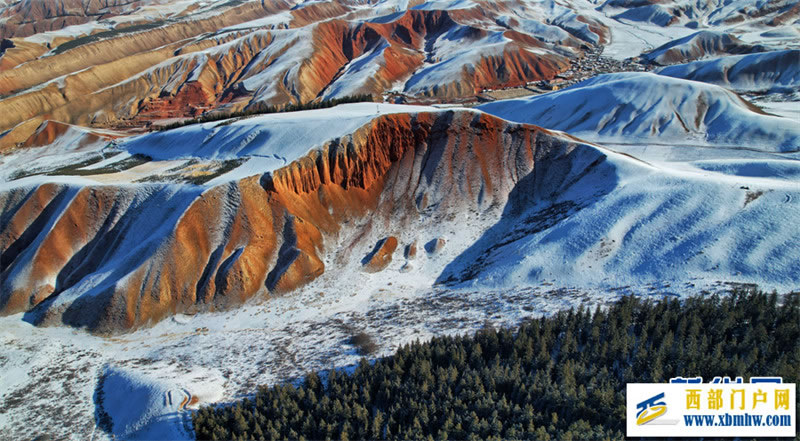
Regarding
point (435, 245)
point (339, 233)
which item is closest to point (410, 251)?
point (435, 245)

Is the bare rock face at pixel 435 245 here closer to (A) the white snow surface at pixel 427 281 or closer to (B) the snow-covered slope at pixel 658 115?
(A) the white snow surface at pixel 427 281

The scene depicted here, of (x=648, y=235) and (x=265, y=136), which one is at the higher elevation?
(x=265, y=136)

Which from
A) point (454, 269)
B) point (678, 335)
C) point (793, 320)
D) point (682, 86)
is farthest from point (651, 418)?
point (682, 86)

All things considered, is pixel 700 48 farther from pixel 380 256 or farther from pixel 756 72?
pixel 380 256

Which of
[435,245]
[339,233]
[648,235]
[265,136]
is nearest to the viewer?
[648,235]

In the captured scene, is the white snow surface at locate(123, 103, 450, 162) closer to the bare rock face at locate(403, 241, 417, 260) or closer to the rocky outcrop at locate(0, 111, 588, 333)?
the rocky outcrop at locate(0, 111, 588, 333)

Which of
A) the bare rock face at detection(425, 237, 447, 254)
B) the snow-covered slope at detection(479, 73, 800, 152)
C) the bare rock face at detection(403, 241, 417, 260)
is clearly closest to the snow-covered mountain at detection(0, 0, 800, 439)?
the bare rock face at detection(403, 241, 417, 260)

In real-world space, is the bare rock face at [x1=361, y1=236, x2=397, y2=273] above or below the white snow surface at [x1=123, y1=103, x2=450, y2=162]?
below
